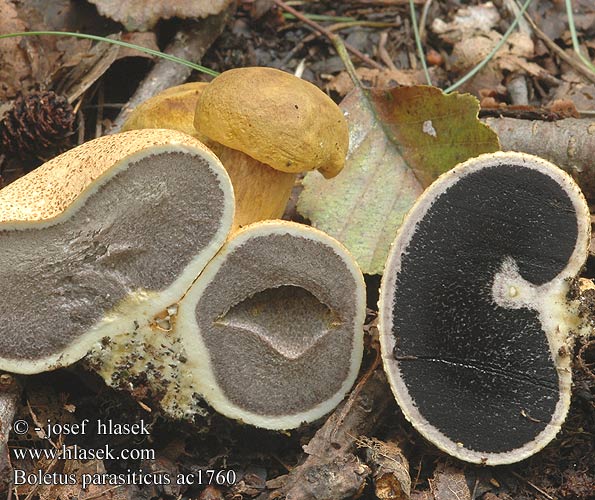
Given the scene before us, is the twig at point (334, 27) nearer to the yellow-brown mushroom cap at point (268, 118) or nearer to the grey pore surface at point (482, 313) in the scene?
the yellow-brown mushroom cap at point (268, 118)

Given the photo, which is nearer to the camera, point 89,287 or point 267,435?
point 89,287

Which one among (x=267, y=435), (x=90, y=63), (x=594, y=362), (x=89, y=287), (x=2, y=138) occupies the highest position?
(x=90, y=63)

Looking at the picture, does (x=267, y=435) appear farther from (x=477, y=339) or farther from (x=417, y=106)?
(x=417, y=106)

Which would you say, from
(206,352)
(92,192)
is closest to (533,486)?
(206,352)

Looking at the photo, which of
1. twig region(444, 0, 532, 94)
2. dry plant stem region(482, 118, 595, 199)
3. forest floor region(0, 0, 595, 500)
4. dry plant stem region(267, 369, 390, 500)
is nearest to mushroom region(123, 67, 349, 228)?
forest floor region(0, 0, 595, 500)

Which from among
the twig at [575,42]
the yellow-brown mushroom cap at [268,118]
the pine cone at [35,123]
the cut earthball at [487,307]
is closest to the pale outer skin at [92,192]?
the yellow-brown mushroom cap at [268,118]

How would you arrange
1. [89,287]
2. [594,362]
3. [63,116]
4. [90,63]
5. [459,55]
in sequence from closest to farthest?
1. [89,287]
2. [594,362]
3. [63,116]
4. [90,63]
5. [459,55]

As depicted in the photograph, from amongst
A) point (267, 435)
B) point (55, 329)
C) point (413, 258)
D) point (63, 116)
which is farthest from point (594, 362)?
point (63, 116)
